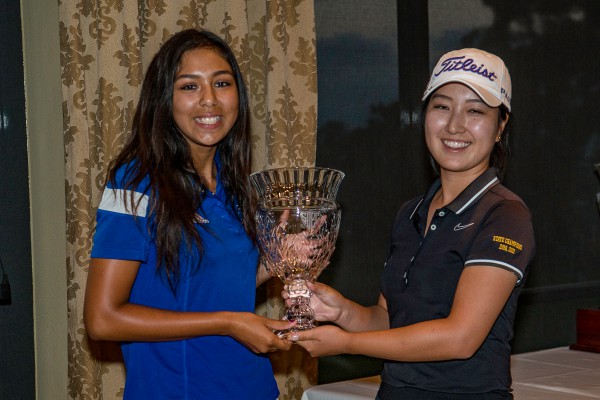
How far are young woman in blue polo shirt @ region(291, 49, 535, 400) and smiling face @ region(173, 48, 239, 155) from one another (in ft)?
1.58

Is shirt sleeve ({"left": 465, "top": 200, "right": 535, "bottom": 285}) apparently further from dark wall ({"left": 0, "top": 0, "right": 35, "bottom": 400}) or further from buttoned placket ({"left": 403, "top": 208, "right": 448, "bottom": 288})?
dark wall ({"left": 0, "top": 0, "right": 35, "bottom": 400})

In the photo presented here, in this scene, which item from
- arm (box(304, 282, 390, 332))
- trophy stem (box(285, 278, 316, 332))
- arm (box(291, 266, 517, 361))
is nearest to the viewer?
arm (box(291, 266, 517, 361))

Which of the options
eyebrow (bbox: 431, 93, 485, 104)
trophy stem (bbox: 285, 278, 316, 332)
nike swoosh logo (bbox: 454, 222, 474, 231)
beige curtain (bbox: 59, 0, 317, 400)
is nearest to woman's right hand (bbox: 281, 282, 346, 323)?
trophy stem (bbox: 285, 278, 316, 332)

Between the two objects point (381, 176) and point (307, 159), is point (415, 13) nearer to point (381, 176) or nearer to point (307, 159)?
point (381, 176)

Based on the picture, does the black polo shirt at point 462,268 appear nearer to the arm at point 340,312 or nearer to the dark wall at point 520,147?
the arm at point 340,312

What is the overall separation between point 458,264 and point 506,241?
11 cm

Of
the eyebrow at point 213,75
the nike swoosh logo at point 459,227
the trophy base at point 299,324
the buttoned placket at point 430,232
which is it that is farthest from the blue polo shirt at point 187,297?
the nike swoosh logo at point 459,227

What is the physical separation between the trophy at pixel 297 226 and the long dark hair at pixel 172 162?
84mm

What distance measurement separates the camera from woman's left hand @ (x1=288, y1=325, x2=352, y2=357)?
1.70 meters

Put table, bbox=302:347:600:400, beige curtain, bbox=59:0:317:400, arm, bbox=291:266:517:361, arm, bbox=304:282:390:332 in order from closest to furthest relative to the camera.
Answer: arm, bbox=291:266:517:361 < arm, bbox=304:282:390:332 < table, bbox=302:347:600:400 < beige curtain, bbox=59:0:317:400

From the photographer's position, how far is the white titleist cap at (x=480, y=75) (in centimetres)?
167

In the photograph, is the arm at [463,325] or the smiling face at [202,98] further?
the smiling face at [202,98]

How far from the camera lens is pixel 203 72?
186 centimetres

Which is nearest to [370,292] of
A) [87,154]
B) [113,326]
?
[87,154]
